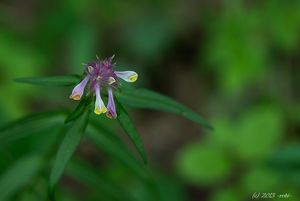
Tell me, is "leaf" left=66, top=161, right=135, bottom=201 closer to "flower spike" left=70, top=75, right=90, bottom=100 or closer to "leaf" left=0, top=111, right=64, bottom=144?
"leaf" left=0, top=111, right=64, bottom=144

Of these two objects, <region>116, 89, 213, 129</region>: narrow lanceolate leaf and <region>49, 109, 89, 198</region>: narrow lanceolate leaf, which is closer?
<region>49, 109, 89, 198</region>: narrow lanceolate leaf

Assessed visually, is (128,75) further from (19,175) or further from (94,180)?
(19,175)

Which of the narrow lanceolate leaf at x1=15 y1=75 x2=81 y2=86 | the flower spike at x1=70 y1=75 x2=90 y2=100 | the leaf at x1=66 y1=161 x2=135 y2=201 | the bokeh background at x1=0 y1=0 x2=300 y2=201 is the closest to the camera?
the flower spike at x1=70 y1=75 x2=90 y2=100

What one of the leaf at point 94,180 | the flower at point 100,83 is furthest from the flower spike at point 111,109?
the leaf at point 94,180

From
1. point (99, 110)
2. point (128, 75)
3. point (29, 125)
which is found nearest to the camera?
point (99, 110)

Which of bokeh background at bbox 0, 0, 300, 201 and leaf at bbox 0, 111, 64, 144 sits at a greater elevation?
bokeh background at bbox 0, 0, 300, 201

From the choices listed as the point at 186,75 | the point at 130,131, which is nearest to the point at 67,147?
the point at 130,131

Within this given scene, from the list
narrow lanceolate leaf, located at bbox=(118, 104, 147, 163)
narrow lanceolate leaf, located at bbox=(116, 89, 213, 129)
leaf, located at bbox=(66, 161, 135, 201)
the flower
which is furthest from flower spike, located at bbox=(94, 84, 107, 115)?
leaf, located at bbox=(66, 161, 135, 201)
